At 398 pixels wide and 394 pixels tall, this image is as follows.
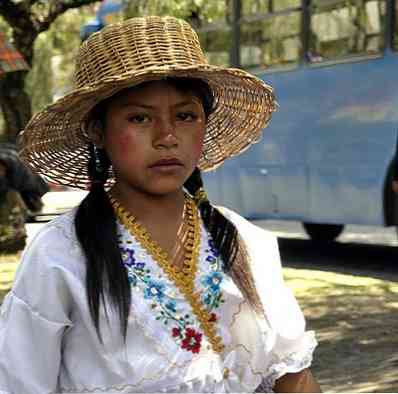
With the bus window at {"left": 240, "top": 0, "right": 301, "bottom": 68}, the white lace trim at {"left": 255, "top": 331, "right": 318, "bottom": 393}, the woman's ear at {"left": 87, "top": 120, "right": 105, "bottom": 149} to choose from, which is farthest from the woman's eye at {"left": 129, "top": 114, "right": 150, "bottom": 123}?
the bus window at {"left": 240, "top": 0, "right": 301, "bottom": 68}

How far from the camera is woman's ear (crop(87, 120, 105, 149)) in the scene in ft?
8.14

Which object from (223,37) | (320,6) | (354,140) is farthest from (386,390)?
(223,37)

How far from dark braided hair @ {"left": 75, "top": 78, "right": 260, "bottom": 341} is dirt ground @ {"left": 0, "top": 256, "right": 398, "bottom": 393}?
3468 millimetres

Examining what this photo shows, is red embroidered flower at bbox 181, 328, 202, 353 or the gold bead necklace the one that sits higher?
the gold bead necklace

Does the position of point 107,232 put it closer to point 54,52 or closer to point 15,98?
point 15,98

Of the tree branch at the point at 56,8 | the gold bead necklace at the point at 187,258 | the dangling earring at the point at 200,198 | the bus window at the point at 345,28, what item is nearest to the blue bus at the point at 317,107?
the bus window at the point at 345,28

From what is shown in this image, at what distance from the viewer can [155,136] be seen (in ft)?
7.62

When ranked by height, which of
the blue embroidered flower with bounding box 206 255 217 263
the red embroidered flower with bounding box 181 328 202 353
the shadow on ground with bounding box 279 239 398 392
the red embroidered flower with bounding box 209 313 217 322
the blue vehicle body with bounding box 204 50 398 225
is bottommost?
the shadow on ground with bounding box 279 239 398 392

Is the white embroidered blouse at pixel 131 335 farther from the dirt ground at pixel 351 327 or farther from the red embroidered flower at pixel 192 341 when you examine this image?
the dirt ground at pixel 351 327

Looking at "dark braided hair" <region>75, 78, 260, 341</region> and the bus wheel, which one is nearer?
"dark braided hair" <region>75, 78, 260, 341</region>

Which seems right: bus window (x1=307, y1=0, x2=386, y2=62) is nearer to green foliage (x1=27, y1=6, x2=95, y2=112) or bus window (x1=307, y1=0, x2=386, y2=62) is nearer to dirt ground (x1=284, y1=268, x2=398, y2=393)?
dirt ground (x1=284, y1=268, x2=398, y2=393)

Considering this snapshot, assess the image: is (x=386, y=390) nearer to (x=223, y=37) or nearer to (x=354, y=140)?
(x=354, y=140)

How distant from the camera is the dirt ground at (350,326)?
20.2ft

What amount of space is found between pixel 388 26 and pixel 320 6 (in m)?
1.01
